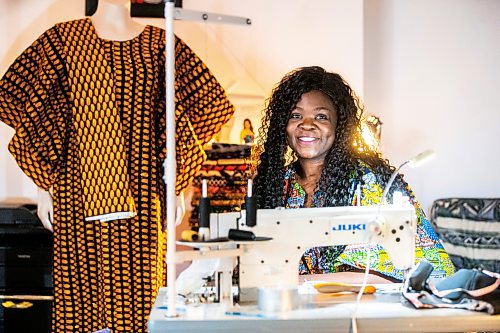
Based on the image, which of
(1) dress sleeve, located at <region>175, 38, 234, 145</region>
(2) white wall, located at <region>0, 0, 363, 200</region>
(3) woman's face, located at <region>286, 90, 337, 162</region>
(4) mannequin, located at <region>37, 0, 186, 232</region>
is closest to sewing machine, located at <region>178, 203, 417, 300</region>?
(3) woman's face, located at <region>286, 90, 337, 162</region>

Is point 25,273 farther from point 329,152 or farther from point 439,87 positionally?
point 439,87

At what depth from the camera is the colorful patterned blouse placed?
2.22m

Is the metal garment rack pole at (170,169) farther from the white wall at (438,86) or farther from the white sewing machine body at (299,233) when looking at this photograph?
the white wall at (438,86)

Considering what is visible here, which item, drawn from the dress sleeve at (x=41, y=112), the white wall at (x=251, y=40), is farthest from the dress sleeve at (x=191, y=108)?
the white wall at (x=251, y=40)

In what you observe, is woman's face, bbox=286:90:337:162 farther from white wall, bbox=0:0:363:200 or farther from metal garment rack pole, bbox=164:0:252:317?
white wall, bbox=0:0:363:200

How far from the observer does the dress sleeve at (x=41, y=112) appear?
3.13m

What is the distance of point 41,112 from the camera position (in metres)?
3.17

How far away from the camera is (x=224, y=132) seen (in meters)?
4.20

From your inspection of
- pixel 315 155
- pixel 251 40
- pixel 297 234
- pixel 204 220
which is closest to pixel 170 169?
pixel 204 220

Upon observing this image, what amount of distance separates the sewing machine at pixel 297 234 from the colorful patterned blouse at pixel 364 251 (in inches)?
9.1

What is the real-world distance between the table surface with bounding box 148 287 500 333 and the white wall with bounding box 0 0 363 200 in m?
2.44

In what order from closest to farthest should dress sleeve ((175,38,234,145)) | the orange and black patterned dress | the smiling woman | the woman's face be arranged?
the smiling woman, the woman's face, the orange and black patterned dress, dress sleeve ((175,38,234,145))

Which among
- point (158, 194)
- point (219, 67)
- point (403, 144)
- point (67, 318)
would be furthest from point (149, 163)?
point (403, 144)

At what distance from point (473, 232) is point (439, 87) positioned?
2.91 feet
